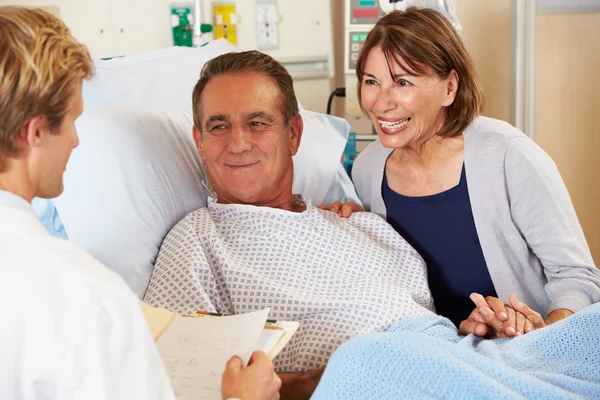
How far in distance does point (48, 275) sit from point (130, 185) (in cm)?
115

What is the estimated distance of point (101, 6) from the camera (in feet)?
11.0

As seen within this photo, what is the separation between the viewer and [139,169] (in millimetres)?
1965

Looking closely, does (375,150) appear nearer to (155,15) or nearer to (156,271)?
(156,271)

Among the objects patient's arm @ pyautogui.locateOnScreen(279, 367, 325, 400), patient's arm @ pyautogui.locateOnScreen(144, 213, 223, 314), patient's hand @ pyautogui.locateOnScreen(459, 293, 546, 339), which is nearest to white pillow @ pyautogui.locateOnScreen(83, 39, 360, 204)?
patient's arm @ pyautogui.locateOnScreen(144, 213, 223, 314)

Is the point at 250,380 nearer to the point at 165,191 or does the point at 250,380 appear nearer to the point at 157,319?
the point at 157,319

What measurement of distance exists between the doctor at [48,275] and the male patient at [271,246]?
2.51ft

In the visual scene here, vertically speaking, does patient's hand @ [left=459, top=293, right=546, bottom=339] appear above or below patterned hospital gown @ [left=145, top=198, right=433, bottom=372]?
below

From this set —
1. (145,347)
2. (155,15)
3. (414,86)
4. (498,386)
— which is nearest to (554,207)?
(414,86)

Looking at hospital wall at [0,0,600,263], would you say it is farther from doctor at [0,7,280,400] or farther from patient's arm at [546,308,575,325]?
doctor at [0,7,280,400]

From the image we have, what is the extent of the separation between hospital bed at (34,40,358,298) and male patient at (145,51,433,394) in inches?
3.3

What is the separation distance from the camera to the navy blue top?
1.94 m

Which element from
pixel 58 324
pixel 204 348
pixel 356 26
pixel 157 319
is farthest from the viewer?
pixel 356 26

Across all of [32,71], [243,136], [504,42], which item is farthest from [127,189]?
[504,42]

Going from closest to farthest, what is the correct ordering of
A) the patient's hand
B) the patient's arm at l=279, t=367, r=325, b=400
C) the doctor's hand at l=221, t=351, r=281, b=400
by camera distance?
the doctor's hand at l=221, t=351, r=281, b=400, the patient's arm at l=279, t=367, r=325, b=400, the patient's hand
